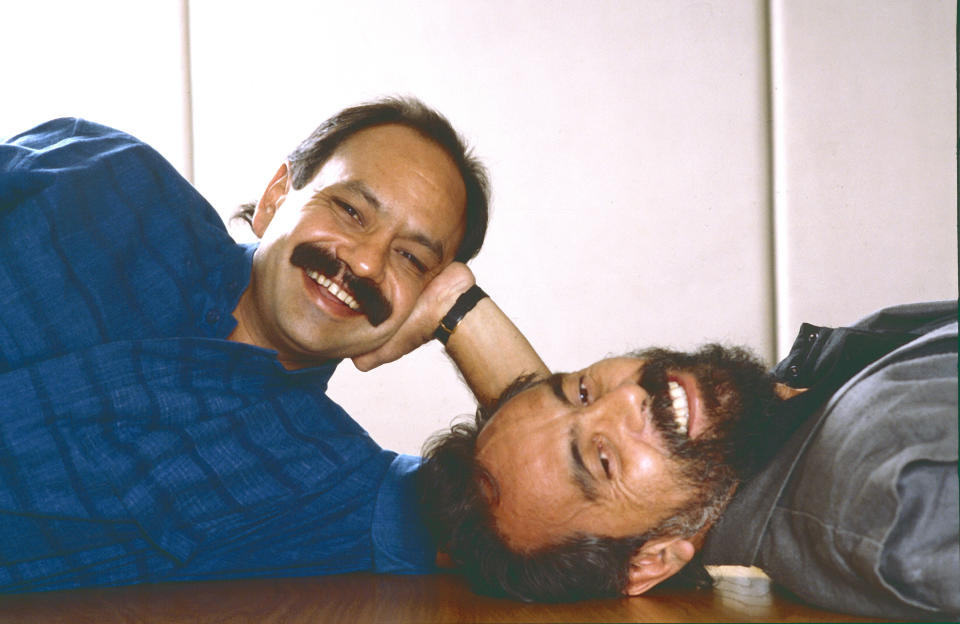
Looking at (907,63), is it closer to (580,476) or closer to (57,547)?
(580,476)

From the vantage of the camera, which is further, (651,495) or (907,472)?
(651,495)

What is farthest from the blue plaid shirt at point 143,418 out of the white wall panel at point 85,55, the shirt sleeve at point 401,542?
the white wall panel at point 85,55

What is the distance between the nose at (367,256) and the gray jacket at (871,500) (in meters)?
0.74

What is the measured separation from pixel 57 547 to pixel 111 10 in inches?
86.4

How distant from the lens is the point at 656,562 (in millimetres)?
1324

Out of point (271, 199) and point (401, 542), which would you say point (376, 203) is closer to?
point (271, 199)

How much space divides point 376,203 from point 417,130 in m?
0.28

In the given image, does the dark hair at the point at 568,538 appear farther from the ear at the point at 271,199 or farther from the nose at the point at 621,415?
the ear at the point at 271,199

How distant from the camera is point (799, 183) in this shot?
9.12 ft

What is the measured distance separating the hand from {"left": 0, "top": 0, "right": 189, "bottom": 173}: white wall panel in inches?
61.6

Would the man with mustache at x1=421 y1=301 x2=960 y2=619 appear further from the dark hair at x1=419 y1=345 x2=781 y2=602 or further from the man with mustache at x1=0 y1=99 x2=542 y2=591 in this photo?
the man with mustache at x1=0 y1=99 x2=542 y2=591

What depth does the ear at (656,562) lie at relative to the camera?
1.31m

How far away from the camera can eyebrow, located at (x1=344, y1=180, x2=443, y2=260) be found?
167cm

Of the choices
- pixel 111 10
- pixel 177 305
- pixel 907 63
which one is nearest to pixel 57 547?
pixel 177 305
